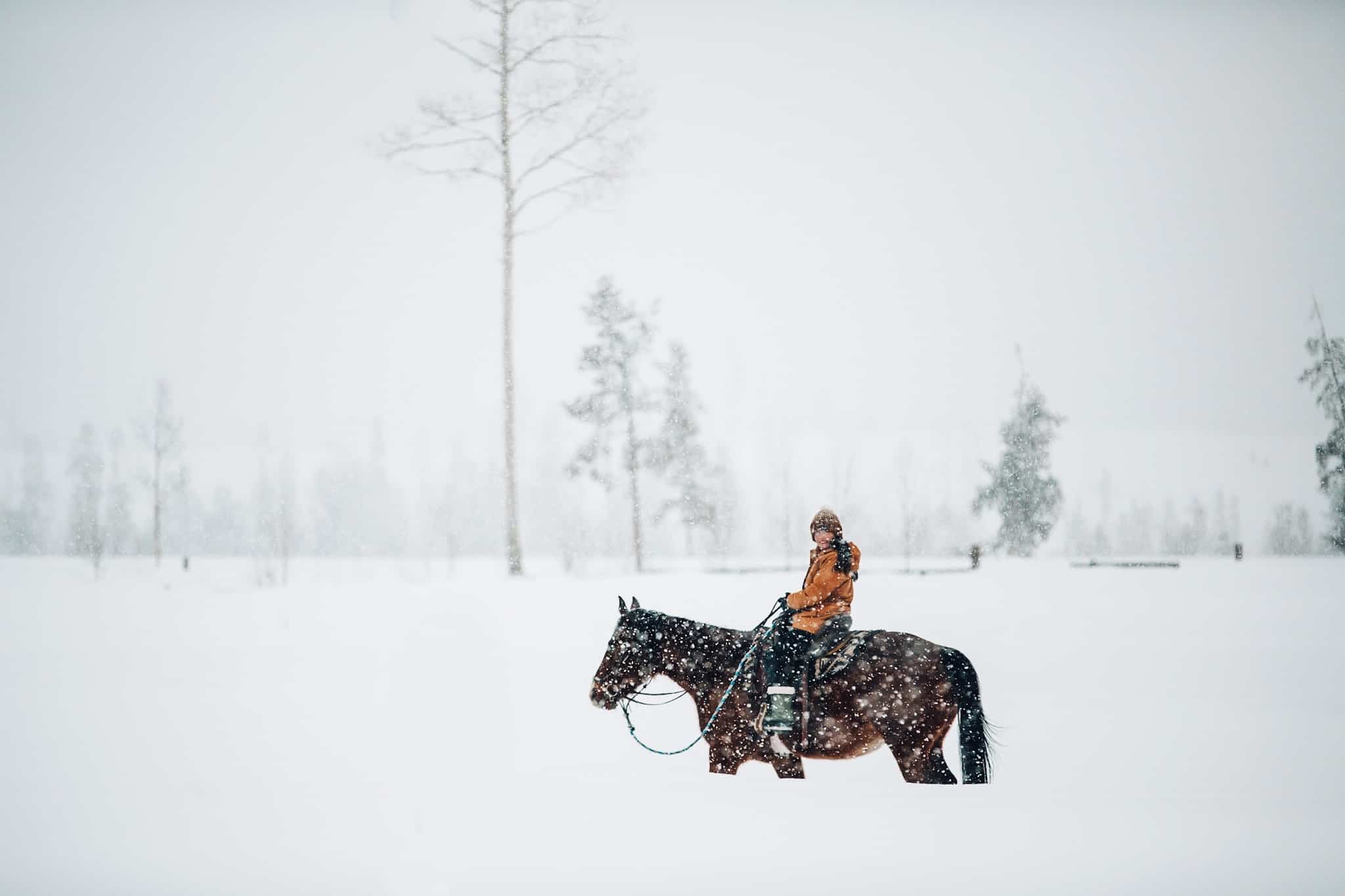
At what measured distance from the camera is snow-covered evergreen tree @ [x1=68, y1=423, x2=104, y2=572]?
3616 centimetres

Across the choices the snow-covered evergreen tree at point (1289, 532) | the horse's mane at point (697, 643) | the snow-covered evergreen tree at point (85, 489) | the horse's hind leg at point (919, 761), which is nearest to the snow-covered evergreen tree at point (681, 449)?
the horse's mane at point (697, 643)

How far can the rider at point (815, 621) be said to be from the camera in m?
6.03

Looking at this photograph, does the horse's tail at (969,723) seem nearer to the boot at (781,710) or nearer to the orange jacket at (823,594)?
the orange jacket at (823,594)

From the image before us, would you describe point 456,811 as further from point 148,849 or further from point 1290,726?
point 1290,726

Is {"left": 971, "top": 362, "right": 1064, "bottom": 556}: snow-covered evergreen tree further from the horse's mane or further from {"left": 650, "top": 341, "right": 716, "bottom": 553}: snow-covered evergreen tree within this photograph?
the horse's mane

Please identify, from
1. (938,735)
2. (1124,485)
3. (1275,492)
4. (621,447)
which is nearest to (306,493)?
(621,447)

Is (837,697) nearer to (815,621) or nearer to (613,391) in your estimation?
(815,621)

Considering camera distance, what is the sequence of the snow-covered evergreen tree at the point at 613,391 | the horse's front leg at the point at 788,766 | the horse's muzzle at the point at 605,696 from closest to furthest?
1. the horse's front leg at the point at 788,766
2. the horse's muzzle at the point at 605,696
3. the snow-covered evergreen tree at the point at 613,391

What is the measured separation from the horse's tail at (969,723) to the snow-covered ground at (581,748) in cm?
24

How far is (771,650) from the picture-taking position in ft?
20.3

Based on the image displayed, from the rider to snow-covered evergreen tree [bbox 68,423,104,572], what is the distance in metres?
36.8

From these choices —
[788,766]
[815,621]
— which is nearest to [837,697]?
[815,621]

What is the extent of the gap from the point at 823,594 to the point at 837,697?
0.88 metres

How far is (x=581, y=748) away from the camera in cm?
819
